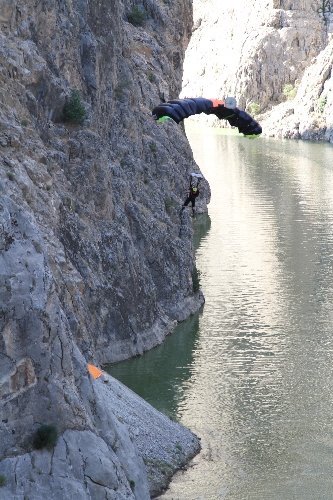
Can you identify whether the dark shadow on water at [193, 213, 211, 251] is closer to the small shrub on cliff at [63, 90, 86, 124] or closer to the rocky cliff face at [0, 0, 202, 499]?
the rocky cliff face at [0, 0, 202, 499]

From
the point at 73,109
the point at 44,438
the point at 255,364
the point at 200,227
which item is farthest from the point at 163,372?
the point at 200,227

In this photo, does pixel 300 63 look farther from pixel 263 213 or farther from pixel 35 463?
pixel 35 463

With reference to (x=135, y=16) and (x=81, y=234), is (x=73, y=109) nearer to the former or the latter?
(x=81, y=234)

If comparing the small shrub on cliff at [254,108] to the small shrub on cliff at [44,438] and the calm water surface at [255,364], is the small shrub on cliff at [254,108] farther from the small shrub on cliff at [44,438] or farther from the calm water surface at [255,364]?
the small shrub on cliff at [44,438]

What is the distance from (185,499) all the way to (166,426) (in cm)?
398

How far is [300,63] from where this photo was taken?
183m

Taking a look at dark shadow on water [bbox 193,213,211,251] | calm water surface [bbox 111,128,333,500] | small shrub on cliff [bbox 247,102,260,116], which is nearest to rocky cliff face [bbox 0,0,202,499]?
calm water surface [bbox 111,128,333,500]

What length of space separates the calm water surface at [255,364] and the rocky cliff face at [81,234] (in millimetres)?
1317

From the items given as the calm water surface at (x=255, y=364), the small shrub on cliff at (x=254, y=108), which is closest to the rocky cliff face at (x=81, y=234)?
the calm water surface at (x=255, y=364)

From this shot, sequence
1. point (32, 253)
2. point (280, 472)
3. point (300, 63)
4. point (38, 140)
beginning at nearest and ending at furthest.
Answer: point (32, 253) → point (280, 472) → point (38, 140) → point (300, 63)

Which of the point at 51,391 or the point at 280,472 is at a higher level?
the point at 51,391

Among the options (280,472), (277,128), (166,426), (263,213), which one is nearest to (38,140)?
(166,426)

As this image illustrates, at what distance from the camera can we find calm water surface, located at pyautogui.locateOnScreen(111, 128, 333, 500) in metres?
33.0

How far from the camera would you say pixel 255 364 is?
44.6 meters
